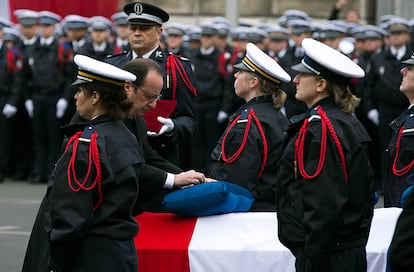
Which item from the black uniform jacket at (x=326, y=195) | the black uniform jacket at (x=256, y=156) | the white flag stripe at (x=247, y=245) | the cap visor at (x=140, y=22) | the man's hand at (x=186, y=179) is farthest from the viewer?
the cap visor at (x=140, y=22)

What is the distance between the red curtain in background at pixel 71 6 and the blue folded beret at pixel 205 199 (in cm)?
1320

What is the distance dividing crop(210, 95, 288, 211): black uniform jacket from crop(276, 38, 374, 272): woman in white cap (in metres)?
1.41

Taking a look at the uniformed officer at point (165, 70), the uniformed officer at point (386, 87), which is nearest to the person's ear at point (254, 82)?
the uniformed officer at point (165, 70)

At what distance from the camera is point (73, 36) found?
Answer: 16.8 metres

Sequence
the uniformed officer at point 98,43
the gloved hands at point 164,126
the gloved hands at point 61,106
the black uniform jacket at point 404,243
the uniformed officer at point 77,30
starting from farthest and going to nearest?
the uniformed officer at point 77,30, the uniformed officer at point 98,43, the gloved hands at point 61,106, the gloved hands at point 164,126, the black uniform jacket at point 404,243

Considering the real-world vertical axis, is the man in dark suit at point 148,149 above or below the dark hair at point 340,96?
below

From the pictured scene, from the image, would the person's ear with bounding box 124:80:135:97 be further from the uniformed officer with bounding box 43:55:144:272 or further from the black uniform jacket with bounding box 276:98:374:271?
the black uniform jacket with bounding box 276:98:374:271

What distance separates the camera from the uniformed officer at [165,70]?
795 cm

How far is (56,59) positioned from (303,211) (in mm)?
10841

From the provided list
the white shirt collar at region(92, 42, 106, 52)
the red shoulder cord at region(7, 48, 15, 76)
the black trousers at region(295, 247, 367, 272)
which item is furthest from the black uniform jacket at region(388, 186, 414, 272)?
the red shoulder cord at region(7, 48, 15, 76)

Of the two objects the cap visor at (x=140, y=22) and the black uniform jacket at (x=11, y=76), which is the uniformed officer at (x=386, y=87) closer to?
the black uniform jacket at (x=11, y=76)

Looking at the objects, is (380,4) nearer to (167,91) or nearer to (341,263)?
(167,91)

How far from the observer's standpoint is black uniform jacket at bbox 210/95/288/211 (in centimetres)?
713

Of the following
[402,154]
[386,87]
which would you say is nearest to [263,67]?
[402,154]
